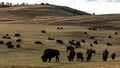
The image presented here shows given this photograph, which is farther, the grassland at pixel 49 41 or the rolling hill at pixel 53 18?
the rolling hill at pixel 53 18

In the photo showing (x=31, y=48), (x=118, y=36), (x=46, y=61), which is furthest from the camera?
(x=118, y=36)

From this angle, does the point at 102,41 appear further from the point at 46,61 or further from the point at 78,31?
the point at 46,61

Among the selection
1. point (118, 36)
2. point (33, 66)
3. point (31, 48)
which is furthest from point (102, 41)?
point (33, 66)

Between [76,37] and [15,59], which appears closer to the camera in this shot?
[15,59]

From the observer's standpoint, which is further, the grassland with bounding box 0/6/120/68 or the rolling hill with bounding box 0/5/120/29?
the rolling hill with bounding box 0/5/120/29

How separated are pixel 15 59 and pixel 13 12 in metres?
123

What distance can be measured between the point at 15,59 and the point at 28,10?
413 feet

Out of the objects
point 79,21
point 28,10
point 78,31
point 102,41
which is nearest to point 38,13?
point 28,10

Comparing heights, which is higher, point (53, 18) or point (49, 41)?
point (53, 18)

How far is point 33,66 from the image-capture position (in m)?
36.8

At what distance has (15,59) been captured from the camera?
4312 cm

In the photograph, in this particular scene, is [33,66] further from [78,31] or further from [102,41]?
[78,31]

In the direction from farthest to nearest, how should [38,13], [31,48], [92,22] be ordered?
[38,13] < [92,22] < [31,48]

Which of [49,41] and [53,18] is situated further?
[53,18]
